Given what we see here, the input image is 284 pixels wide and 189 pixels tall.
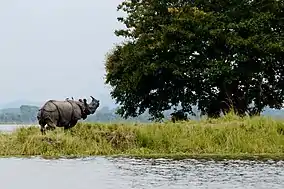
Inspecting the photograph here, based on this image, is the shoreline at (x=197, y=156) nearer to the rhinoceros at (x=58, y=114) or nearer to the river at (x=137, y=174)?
the river at (x=137, y=174)

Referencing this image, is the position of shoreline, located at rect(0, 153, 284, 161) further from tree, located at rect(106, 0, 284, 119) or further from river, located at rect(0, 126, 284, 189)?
tree, located at rect(106, 0, 284, 119)

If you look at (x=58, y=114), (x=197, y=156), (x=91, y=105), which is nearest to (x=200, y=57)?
(x=91, y=105)

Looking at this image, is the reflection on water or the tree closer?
the reflection on water

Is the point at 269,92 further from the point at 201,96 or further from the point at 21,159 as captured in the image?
the point at 21,159

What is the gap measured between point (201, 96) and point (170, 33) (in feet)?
15.5

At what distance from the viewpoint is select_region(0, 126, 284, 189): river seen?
16.2 metres

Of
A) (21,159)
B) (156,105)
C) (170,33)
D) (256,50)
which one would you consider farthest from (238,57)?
(21,159)

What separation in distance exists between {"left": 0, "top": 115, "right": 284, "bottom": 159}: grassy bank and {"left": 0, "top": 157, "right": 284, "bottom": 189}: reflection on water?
8.56 feet

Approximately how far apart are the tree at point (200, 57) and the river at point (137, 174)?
16692 millimetres

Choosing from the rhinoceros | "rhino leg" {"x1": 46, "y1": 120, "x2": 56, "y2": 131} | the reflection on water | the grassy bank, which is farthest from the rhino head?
the reflection on water

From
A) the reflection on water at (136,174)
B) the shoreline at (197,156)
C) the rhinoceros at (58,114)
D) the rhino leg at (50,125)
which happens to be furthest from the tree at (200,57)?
the reflection on water at (136,174)

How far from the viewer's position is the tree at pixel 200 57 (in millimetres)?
38469

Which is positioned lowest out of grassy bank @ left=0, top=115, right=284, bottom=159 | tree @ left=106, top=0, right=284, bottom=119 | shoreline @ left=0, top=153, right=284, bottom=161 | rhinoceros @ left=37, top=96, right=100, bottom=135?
shoreline @ left=0, top=153, right=284, bottom=161

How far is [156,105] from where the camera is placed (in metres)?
43.1
